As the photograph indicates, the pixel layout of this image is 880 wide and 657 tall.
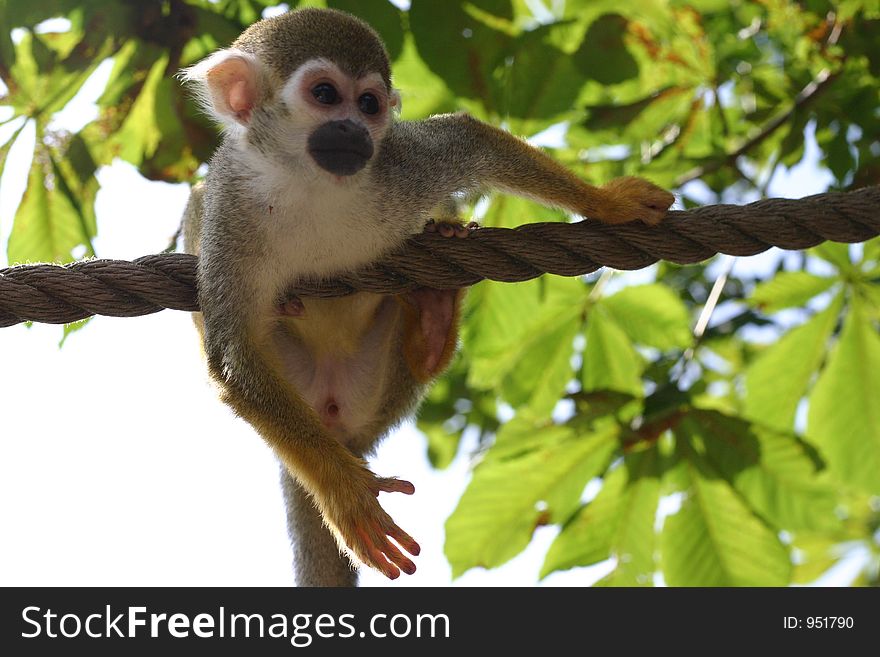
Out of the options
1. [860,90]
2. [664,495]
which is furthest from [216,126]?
[860,90]

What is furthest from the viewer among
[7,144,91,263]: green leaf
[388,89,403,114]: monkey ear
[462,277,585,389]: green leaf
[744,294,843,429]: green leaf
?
[462,277,585,389]: green leaf

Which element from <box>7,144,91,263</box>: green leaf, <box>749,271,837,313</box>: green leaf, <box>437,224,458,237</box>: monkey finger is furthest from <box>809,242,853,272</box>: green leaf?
<box>7,144,91,263</box>: green leaf

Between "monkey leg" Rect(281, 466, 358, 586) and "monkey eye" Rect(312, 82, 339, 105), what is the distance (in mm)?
1430

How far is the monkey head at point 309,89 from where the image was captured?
2.91 meters

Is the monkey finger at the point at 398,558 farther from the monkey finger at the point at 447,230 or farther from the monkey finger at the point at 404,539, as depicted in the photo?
the monkey finger at the point at 447,230

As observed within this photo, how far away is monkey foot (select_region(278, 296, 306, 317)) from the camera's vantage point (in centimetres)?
319

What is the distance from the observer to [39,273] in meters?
2.74

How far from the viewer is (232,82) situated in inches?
123

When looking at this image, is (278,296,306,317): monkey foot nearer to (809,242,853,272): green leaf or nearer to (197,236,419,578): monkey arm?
(197,236,419,578): monkey arm

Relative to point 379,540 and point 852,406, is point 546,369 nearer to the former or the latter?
point 852,406

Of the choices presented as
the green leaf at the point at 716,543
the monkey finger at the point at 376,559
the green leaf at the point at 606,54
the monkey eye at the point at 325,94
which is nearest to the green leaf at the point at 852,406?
the green leaf at the point at 716,543

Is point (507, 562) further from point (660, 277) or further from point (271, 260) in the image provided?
point (660, 277)

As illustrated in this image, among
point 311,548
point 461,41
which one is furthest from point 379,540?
point 461,41

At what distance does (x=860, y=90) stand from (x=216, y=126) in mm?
2717
